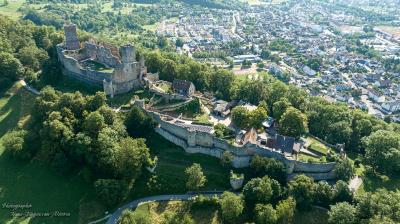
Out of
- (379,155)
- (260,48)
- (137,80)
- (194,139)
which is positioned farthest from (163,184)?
(260,48)

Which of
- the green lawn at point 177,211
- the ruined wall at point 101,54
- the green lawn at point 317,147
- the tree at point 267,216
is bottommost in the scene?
the green lawn at point 177,211

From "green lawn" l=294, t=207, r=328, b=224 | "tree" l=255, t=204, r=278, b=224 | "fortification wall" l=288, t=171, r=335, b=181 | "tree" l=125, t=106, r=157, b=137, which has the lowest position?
"green lawn" l=294, t=207, r=328, b=224

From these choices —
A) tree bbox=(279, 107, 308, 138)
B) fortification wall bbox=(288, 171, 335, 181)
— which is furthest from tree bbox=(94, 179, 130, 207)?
tree bbox=(279, 107, 308, 138)

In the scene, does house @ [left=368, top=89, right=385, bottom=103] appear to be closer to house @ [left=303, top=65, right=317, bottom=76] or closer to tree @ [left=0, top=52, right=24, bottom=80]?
house @ [left=303, top=65, right=317, bottom=76]

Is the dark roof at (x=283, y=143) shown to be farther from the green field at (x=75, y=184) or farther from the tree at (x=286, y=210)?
the tree at (x=286, y=210)

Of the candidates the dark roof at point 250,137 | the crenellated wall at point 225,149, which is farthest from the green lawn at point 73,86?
the dark roof at point 250,137

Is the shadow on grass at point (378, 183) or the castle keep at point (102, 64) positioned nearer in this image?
the shadow on grass at point (378, 183)
